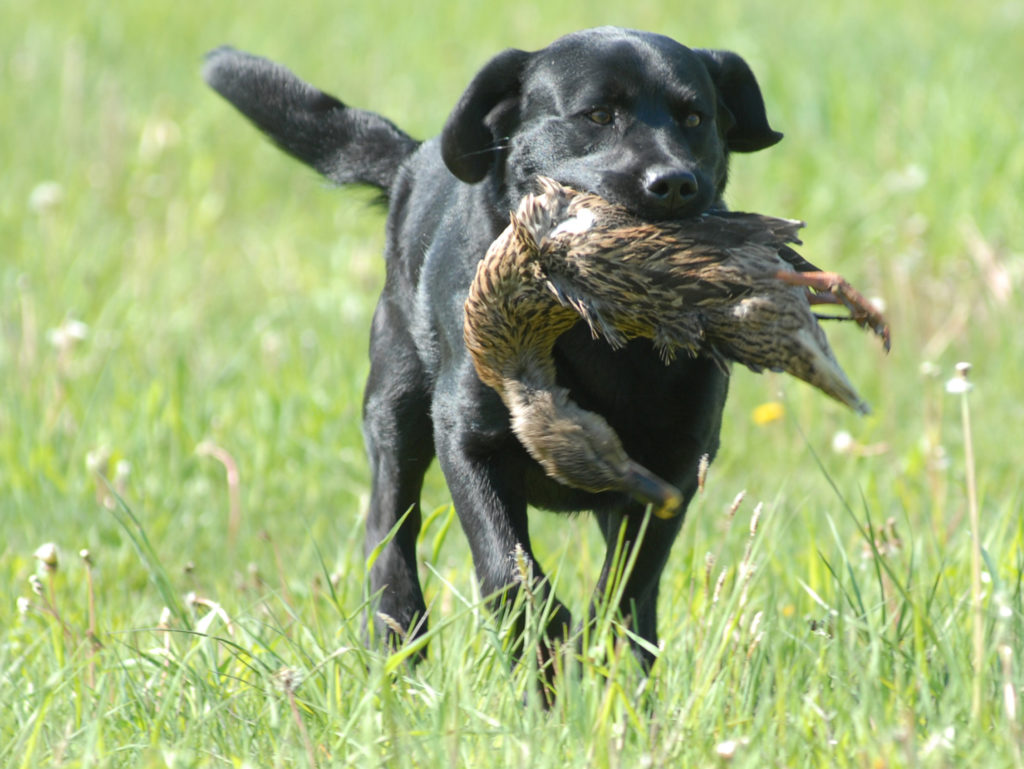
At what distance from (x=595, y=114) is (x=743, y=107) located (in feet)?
1.62

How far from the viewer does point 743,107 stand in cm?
327

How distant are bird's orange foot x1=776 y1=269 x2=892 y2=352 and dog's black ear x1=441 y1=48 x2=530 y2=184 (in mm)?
1034

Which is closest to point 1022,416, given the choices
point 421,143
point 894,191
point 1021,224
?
point 1021,224

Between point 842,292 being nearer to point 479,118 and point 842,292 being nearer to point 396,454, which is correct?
point 479,118

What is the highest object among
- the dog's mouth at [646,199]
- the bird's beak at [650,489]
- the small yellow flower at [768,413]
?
the dog's mouth at [646,199]

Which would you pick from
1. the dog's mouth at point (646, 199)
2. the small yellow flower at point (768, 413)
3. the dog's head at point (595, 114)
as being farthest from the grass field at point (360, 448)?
the dog's head at point (595, 114)

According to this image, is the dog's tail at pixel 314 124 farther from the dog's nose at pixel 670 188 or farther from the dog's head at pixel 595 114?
the dog's nose at pixel 670 188

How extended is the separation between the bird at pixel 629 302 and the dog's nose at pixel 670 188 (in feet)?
0.17

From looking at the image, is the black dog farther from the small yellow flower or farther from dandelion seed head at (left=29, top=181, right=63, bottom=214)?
dandelion seed head at (left=29, top=181, right=63, bottom=214)

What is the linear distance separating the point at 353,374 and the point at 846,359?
2.04 meters

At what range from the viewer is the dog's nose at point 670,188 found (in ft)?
8.25

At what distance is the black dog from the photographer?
282 cm

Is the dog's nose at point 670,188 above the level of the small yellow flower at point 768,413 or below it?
above

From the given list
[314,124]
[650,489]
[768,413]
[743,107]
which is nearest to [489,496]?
[650,489]
